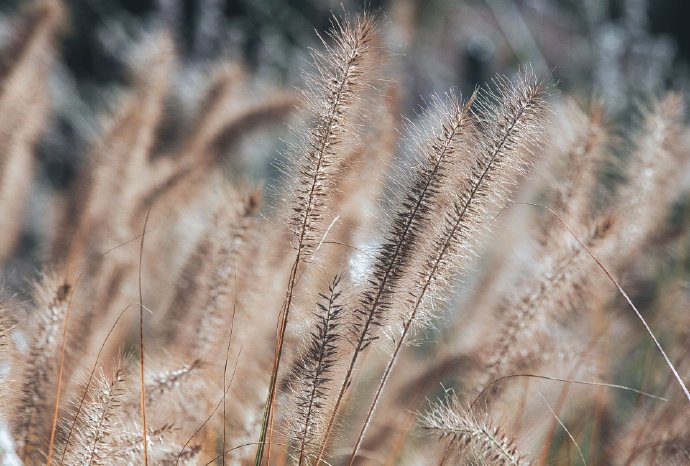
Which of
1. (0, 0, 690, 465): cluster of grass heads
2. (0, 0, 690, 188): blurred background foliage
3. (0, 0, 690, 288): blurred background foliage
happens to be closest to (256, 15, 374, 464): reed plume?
(0, 0, 690, 465): cluster of grass heads

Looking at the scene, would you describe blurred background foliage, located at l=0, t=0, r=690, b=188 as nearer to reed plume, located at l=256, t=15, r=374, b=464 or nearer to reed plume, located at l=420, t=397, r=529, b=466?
reed plume, located at l=256, t=15, r=374, b=464

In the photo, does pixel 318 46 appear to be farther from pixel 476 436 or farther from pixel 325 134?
pixel 476 436

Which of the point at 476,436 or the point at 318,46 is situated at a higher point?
the point at 318,46

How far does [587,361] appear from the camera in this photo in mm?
1859

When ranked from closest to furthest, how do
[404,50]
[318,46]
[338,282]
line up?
[338,282] < [404,50] < [318,46]

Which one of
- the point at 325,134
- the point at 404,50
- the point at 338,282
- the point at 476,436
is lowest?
the point at 476,436

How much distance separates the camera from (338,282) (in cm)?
118

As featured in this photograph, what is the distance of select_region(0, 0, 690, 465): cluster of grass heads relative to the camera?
121 centimetres

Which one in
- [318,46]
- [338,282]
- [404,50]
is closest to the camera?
[338,282]

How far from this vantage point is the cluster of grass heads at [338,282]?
3.99 ft

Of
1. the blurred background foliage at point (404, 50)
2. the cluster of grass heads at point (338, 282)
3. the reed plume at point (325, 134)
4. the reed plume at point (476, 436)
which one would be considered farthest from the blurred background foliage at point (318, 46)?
the reed plume at point (476, 436)

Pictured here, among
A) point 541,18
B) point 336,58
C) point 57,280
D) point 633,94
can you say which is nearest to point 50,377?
point 57,280

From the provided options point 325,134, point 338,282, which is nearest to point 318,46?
point 325,134

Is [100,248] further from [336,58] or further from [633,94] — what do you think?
[633,94]
